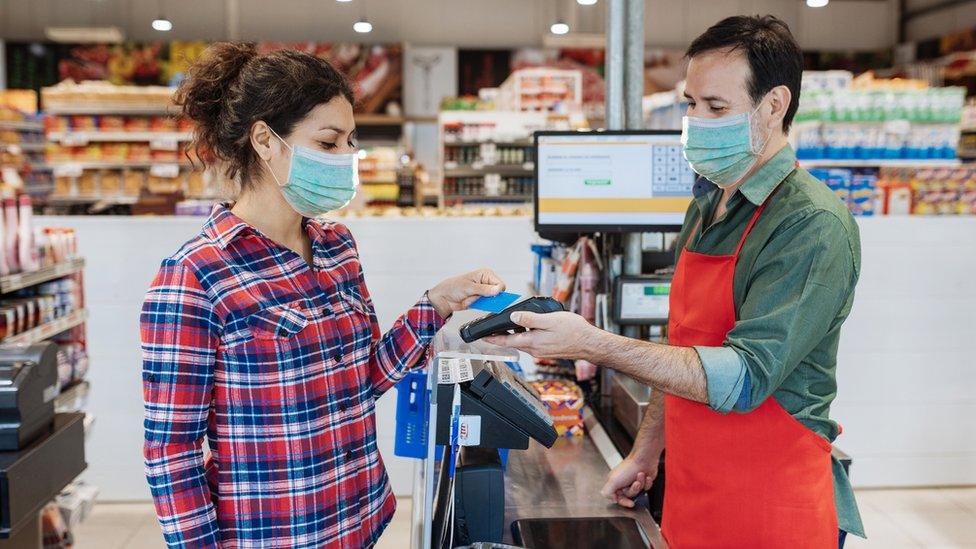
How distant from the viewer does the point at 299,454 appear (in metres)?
1.57

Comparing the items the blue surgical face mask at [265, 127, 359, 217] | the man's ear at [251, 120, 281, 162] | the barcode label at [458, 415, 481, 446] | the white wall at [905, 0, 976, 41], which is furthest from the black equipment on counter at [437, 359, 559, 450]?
the white wall at [905, 0, 976, 41]

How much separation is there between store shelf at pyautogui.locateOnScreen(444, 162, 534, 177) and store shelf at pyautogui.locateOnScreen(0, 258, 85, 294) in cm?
646

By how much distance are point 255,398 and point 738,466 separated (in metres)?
0.95

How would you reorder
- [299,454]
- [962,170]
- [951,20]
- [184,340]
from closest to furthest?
[184,340], [299,454], [962,170], [951,20]

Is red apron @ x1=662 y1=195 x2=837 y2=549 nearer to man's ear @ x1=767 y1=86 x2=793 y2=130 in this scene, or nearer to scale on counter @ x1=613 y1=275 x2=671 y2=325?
man's ear @ x1=767 y1=86 x2=793 y2=130

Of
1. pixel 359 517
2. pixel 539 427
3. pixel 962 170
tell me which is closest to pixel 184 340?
pixel 359 517

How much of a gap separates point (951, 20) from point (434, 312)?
13.4 metres

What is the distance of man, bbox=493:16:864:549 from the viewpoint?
1.49 meters

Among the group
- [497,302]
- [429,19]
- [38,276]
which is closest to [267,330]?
[497,302]

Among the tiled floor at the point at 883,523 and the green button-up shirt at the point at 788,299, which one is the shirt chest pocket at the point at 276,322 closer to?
the green button-up shirt at the point at 788,299

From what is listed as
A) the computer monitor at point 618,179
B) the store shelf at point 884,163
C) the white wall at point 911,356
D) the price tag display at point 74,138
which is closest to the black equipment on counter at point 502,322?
the computer monitor at point 618,179

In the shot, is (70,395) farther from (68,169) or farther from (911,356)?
(68,169)

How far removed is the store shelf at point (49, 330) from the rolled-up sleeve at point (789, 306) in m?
2.33

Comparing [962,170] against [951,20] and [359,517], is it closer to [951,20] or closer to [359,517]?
[359,517]
